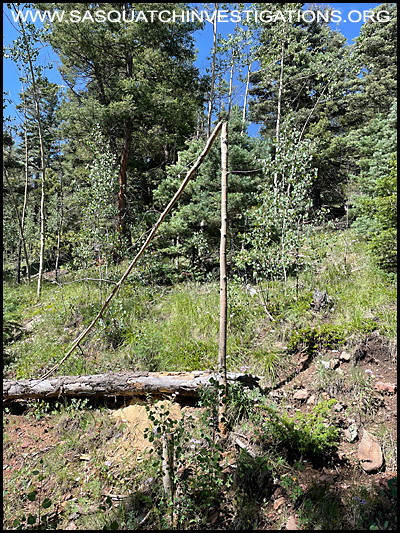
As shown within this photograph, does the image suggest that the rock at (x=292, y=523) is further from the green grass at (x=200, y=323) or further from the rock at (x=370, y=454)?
the green grass at (x=200, y=323)

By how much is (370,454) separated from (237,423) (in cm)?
113

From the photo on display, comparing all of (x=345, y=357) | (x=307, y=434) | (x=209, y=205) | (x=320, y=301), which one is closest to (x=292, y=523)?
(x=307, y=434)

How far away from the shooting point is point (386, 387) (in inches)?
110

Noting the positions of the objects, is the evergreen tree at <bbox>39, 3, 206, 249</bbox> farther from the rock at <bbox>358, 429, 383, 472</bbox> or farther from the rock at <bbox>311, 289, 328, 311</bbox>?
the rock at <bbox>358, 429, 383, 472</bbox>

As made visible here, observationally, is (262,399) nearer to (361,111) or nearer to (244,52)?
(244,52)

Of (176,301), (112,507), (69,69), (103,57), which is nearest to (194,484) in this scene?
(112,507)

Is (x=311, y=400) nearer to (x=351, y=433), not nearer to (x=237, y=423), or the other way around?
(x=351, y=433)

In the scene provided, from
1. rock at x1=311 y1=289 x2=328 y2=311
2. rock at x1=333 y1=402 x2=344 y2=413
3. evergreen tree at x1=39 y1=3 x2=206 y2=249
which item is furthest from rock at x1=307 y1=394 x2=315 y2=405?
evergreen tree at x1=39 y1=3 x2=206 y2=249

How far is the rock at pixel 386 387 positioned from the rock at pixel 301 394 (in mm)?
682

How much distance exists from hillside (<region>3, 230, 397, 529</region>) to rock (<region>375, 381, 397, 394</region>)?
1 centimetres

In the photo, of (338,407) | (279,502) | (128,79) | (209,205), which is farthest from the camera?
(128,79)

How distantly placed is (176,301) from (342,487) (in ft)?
11.4

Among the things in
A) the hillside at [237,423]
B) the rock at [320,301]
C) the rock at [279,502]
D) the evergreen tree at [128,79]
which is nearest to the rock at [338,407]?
the hillside at [237,423]

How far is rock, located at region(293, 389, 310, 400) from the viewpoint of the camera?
2957 millimetres
